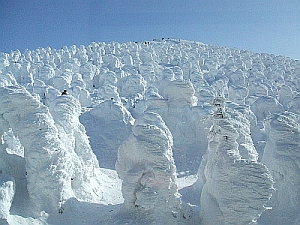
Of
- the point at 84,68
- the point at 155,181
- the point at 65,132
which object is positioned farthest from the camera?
the point at 84,68

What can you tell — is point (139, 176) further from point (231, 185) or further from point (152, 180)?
point (231, 185)

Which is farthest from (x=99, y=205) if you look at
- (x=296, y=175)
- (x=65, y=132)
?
(x=296, y=175)

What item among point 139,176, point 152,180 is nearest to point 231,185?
point 152,180

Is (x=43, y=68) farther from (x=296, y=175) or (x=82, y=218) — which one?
(x=296, y=175)

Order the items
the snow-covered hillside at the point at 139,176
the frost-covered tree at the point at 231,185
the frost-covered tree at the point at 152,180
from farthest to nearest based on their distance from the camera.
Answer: the frost-covered tree at the point at 152,180 < the snow-covered hillside at the point at 139,176 < the frost-covered tree at the point at 231,185

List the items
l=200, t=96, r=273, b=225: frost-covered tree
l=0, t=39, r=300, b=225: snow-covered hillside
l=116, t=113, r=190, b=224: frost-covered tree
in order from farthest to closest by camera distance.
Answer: l=116, t=113, r=190, b=224: frost-covered tree < l=0, t=39, r=300, b=225: snow-covered hillside < l=200, t=96, r=273, b=225: frost-covered tree

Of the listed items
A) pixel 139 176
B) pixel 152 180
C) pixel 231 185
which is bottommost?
pixel 231 185

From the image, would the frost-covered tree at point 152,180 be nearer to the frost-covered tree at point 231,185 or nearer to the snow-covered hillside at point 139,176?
the snow-covered hillside at point 139,176

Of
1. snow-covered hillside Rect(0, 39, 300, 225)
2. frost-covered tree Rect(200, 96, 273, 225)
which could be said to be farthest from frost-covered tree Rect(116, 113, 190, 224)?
frost-covered tree Rect(200, 96, 273, 225)

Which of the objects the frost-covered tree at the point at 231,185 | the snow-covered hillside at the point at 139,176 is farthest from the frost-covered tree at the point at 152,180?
the frost-covered tree at the point at 231,185

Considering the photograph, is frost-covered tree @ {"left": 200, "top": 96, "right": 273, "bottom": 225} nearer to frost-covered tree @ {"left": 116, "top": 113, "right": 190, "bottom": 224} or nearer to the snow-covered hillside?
the snow-covered hillside

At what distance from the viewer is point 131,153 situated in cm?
1138

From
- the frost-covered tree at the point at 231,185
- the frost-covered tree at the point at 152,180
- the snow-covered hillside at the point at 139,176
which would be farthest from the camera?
the frost-covered tree at the point at 152,180

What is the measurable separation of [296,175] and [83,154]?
1078 cm
